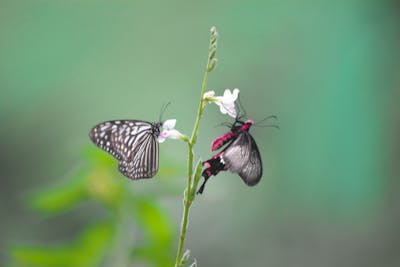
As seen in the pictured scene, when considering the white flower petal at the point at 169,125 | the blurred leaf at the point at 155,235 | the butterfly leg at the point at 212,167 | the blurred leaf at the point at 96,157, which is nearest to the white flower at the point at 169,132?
the white flower petal at the point at 169,125

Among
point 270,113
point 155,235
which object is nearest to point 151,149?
point 155,235

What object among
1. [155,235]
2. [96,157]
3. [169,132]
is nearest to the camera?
[169,132]

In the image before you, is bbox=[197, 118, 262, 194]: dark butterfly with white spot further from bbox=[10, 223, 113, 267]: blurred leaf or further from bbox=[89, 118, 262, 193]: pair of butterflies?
bbox=[10, 223, 113, 267]: blurred leaf

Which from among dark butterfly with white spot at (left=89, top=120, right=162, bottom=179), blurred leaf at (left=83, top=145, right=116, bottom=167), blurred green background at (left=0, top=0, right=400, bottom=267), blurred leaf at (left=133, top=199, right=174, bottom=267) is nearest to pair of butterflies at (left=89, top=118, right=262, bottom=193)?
dark butterfly with white spot at (left=89, top=120, right=162, bottom=179)

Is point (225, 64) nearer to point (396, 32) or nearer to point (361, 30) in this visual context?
point (361, 30)

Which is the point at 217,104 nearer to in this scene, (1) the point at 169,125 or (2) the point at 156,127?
(1) the point at 169,125

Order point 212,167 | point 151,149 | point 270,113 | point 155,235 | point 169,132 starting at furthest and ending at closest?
point 270,113 < point 155,235 < point 151,149 < point 169,132 < point 212,167
